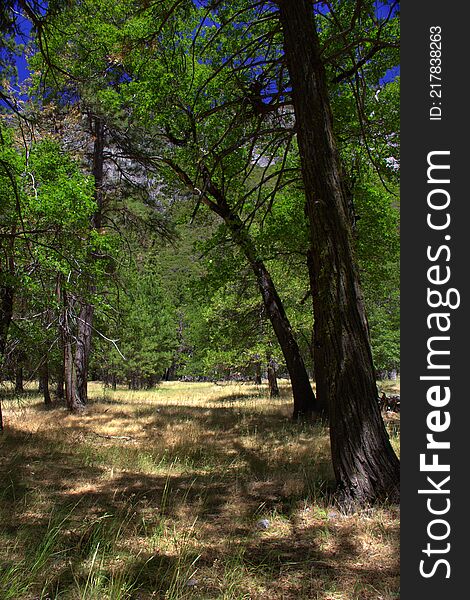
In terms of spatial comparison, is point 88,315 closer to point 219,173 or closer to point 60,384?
point 60,384

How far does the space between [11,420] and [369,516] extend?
984cm

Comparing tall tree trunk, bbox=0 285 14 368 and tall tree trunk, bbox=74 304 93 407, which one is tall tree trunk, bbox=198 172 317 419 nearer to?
tall tree trunk, bbox=0 285 14 368

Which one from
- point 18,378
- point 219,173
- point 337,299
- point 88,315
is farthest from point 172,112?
point 18,378

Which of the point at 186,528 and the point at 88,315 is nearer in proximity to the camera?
the point at 186,528

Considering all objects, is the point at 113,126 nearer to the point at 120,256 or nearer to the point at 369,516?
the point at 120,256

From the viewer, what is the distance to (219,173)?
33.1 ft

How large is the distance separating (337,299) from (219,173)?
679 cm

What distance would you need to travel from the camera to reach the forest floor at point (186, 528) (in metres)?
2.67

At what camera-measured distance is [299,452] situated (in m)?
6.66

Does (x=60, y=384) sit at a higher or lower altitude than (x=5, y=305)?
lower

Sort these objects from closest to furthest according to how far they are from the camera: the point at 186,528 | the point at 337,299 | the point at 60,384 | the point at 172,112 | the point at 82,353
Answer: the point at 186,528 < the point at 337,299 < the point at 172,112 < the point at 82,353 < the point at 60,384

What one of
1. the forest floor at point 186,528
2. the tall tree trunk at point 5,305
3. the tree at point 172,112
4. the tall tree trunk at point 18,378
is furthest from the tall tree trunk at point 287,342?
the tall tree trunk at point 18,378

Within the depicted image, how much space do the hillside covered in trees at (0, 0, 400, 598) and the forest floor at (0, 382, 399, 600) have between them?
22.7 inches

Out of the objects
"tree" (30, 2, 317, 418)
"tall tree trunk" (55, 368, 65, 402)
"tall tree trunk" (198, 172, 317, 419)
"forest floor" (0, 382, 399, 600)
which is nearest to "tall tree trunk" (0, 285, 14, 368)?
"forest floor" (0, 382, 399, 600)
